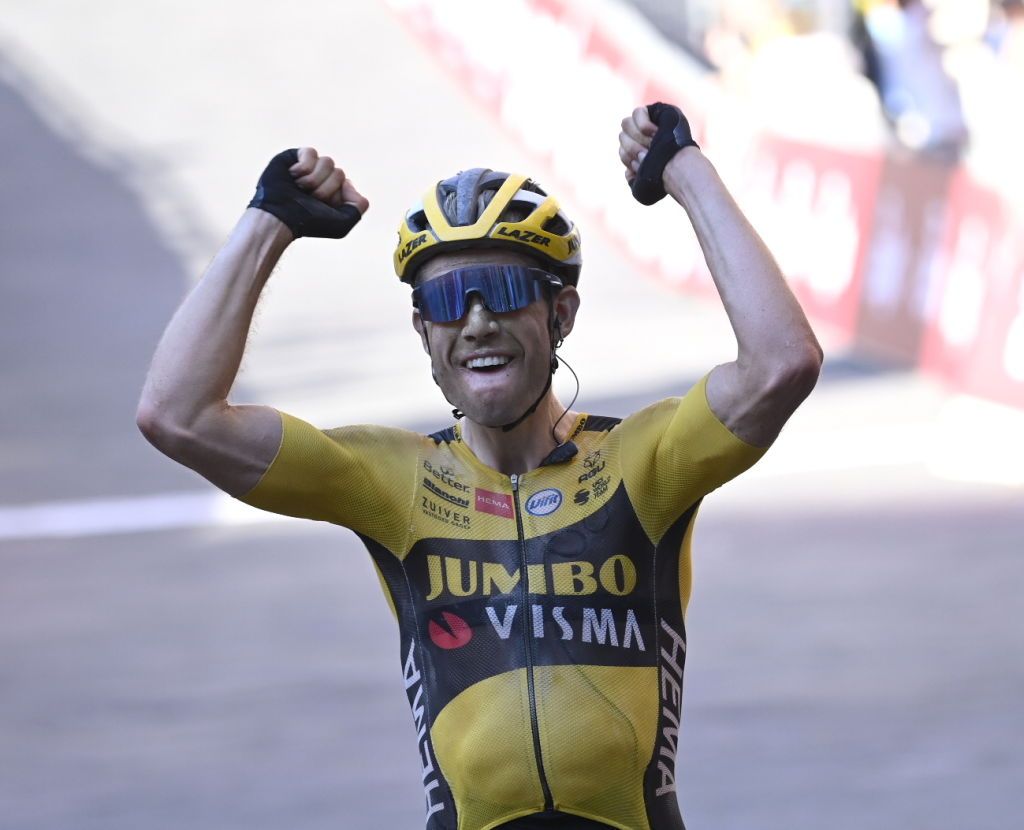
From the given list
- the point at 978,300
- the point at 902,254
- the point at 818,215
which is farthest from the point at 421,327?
the point at 818,215

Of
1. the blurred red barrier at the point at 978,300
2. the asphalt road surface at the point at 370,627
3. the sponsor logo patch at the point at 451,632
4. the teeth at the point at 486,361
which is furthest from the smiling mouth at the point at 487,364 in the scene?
the blurred red barrier at the point at 978,300

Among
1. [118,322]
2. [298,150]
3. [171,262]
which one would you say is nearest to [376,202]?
[171,262]

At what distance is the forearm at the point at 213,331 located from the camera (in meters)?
3.49

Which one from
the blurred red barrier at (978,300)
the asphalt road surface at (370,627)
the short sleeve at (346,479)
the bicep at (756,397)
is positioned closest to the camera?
the bicep at (756,397)

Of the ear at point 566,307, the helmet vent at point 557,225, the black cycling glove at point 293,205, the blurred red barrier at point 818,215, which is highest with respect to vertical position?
the blurred red barrier at point 818,215

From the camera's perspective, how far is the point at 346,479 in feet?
11.9

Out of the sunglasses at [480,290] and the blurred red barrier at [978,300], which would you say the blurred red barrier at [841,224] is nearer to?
the blurred red barrier at [978,300]

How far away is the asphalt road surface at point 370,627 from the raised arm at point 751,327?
3415 millimetres

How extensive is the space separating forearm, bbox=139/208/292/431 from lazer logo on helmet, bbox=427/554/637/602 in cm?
58

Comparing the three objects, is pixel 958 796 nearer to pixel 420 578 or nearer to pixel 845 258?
pixel 420 578

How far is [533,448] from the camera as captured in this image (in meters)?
3.77

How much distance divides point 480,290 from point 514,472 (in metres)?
0.41

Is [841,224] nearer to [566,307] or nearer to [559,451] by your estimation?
[566,307]

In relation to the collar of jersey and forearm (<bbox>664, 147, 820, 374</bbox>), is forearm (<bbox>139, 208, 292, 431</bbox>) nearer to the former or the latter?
the collar of jersey
